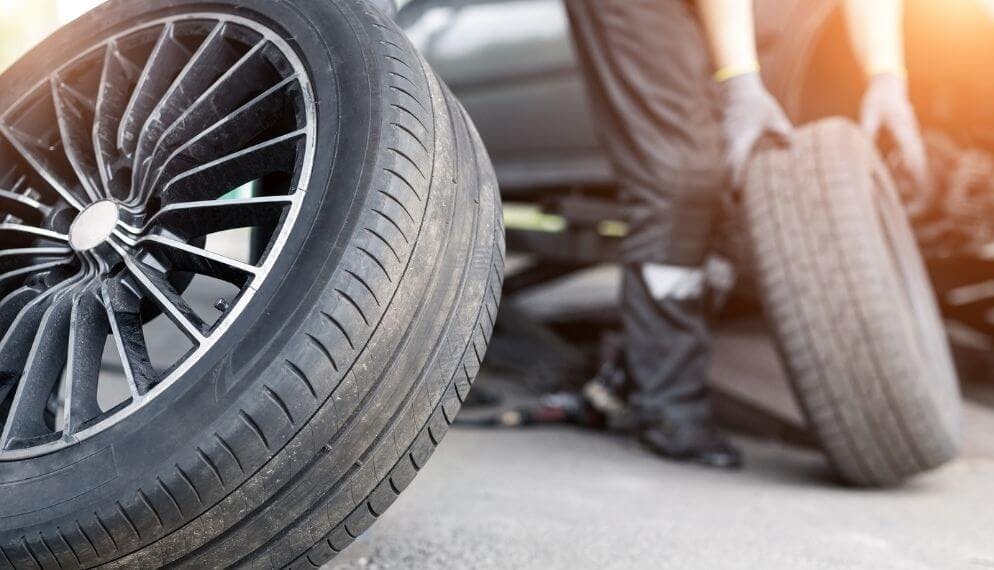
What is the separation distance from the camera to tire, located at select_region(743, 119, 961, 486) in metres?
1.95

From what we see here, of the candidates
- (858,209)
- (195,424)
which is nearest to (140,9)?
(195,424)

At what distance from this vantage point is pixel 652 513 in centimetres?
180

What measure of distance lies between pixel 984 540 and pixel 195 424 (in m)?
1.44

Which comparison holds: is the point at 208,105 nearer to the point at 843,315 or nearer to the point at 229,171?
the point at 229,171

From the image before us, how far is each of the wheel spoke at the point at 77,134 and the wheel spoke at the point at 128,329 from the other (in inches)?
8.9

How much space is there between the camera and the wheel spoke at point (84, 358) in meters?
1.20

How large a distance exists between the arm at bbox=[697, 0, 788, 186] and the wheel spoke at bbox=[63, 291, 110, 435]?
57.4 inches

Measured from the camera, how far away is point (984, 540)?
1.69 meters

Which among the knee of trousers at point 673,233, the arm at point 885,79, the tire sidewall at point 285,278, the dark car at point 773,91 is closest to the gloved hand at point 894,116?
the arm at point 885,79

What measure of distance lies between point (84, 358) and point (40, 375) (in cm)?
8

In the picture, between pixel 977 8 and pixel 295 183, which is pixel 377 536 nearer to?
pixel 295 183

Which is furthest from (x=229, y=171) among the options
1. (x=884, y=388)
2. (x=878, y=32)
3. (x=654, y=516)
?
(x=878, y=32)

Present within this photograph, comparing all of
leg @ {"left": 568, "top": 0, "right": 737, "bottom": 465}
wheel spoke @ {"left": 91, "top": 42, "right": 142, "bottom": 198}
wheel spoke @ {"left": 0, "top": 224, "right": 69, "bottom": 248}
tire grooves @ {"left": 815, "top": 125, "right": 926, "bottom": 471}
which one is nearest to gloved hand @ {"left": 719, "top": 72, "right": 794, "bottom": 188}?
leg @ {"left": 568, "top": 0, "right": 737, "bottom": 465}

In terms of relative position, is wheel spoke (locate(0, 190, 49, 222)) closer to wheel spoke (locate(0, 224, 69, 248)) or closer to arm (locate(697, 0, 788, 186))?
wheel spoke (locate(0, 224, 69, 248))
